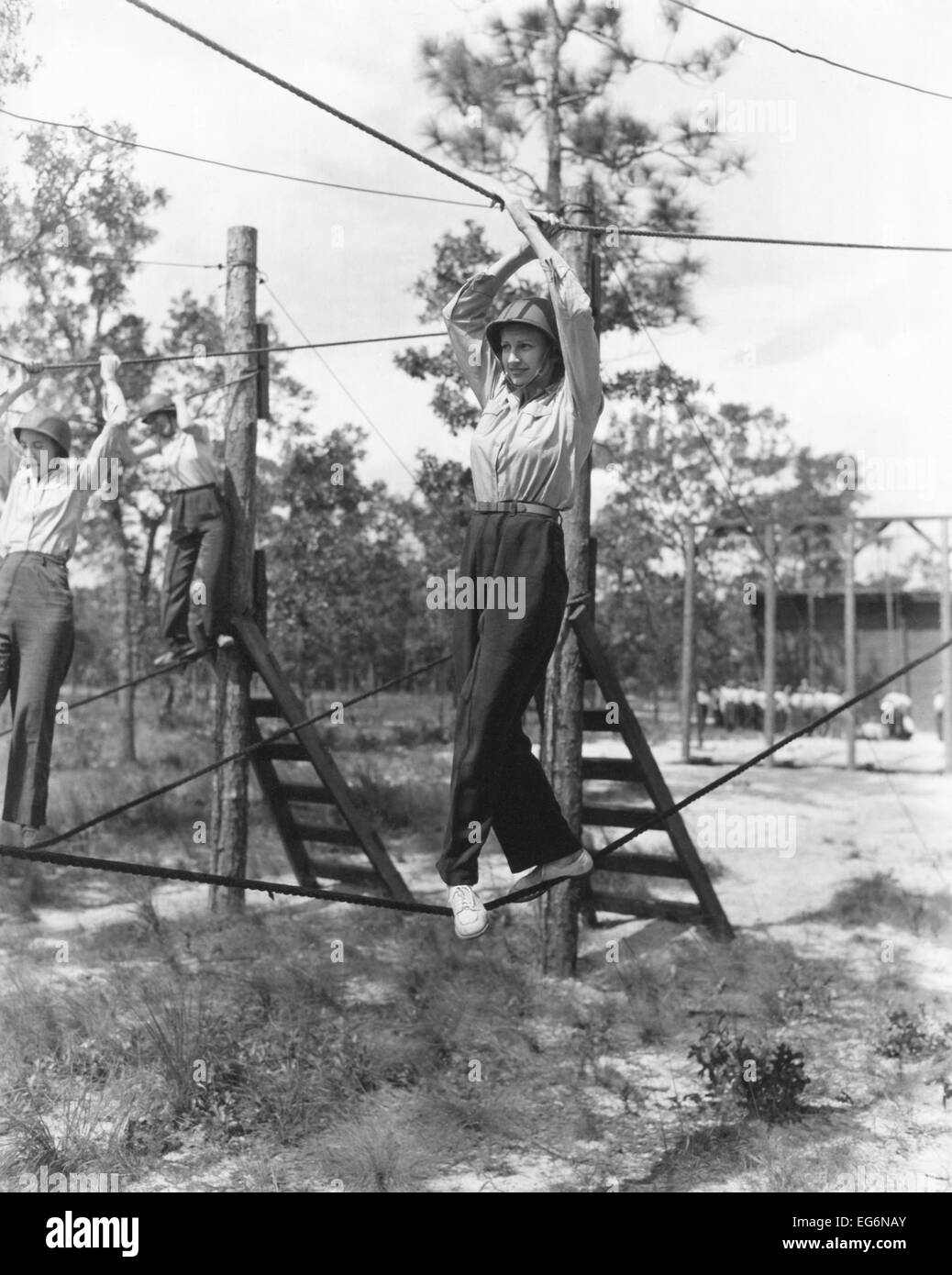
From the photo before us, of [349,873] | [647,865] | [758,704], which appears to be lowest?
[349,873]

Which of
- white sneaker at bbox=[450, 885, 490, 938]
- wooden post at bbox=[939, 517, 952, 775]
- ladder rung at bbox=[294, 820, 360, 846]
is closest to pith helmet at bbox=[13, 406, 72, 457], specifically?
white sneaker at bbox=[450, 885, 490, 938]

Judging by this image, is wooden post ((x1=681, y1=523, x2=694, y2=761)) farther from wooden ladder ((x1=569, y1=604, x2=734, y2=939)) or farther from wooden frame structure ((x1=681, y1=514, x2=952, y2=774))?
wooden ladder ((x1=569, y1=604, x2=734, y2=939))

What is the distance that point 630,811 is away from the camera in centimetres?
698

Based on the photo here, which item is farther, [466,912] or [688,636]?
[688,636]

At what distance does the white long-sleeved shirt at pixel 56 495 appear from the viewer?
441cm

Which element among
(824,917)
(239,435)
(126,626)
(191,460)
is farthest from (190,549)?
(824,917)

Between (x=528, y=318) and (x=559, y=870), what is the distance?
1679 millimetres

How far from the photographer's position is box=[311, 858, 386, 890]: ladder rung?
306 inches

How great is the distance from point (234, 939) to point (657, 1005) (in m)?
2.80

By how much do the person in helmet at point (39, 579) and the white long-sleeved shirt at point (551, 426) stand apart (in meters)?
1.62

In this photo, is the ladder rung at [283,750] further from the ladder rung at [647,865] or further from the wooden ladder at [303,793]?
the ladder rung at [647,865]

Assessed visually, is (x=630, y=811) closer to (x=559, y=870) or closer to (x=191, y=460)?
(x=191, y=460)

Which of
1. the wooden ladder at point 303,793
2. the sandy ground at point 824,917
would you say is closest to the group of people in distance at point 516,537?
the sandy ground at point 824,917
